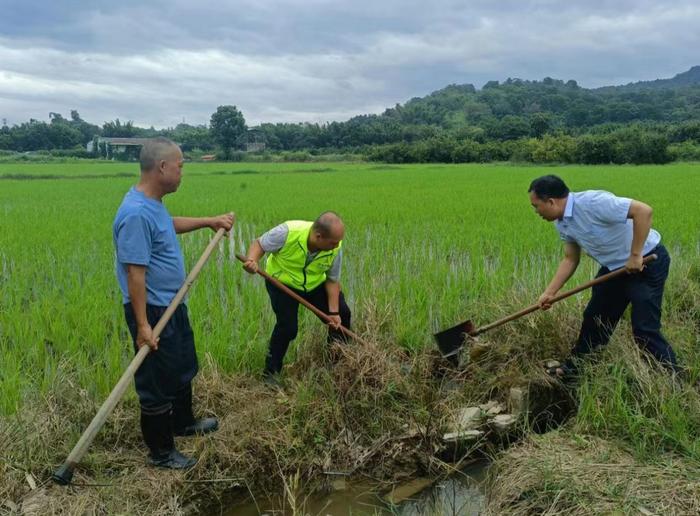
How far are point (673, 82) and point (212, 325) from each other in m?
195

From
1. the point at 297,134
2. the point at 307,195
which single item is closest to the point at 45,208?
the point at 307,195

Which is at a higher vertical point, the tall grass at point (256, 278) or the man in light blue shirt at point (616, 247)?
the man in light blue shirt at point (616, 247)

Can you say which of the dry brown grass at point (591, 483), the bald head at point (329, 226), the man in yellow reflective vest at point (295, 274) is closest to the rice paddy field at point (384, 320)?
the dry brown grass at point (591, 483)

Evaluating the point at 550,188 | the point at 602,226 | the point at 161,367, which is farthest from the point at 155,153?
the point at 602,226

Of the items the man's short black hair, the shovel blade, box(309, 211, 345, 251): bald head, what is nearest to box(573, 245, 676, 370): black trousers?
the man's short black hair

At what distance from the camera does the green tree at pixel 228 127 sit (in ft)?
161

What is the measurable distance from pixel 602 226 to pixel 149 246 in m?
2.45

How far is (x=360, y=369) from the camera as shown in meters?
3.19

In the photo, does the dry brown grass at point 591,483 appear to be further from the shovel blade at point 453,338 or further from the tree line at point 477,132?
the tree line at point 477,132

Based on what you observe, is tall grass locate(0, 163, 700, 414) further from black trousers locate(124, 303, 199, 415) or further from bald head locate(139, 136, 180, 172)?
bald head locate(139, 136, 180, 172)

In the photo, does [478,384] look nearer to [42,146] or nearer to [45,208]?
[45,208]

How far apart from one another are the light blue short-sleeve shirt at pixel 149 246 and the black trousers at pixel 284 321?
0.88 meters

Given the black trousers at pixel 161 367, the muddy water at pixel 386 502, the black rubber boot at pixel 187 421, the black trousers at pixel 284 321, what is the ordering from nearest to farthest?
1. the black trousers at pixel 161 367
2. the muddy water at pixel 386 502
3. the black rubber boot at pixel 187 421
4. the black trousers at pixel 284 321

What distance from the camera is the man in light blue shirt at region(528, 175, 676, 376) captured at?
3078mm
